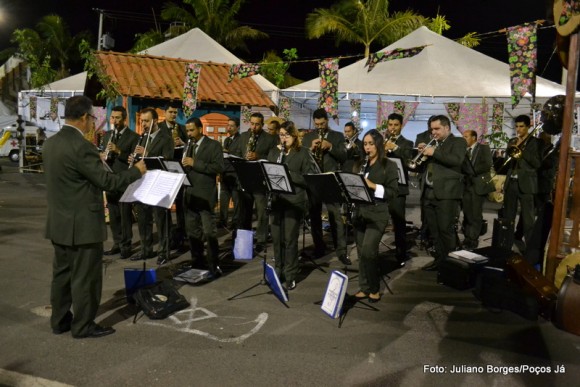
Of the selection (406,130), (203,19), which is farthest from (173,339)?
(203,19)

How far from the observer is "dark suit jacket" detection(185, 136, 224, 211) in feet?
22.5

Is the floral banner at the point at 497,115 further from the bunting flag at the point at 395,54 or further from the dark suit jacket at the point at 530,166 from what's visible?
the dark suit jacket at the point at 530,166

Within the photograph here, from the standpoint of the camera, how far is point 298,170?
6.36 m

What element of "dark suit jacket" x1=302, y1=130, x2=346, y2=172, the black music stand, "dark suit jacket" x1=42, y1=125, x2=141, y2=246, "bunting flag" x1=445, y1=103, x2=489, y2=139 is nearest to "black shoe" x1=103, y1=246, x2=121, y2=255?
the black music stand

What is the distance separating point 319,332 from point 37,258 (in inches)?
199

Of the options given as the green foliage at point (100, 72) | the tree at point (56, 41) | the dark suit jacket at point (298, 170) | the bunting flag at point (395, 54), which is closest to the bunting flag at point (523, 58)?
the bunting flag at point (395, 54)

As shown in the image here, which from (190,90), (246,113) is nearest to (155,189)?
(190,90)

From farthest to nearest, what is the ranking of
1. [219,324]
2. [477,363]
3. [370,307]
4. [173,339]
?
[370,307]
[219,324]
[173,339]
[477,363]

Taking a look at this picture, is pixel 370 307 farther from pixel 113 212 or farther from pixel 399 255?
pixel 113 212

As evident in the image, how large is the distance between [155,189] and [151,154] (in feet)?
8.57

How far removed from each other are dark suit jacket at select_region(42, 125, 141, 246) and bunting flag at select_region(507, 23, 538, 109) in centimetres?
714

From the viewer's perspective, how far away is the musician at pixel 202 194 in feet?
22.4

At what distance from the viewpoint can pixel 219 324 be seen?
201 inches

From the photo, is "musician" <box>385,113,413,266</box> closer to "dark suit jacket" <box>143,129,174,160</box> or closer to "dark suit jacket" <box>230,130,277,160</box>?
"dark suit jacket" <box>230,130,277,160</box>
